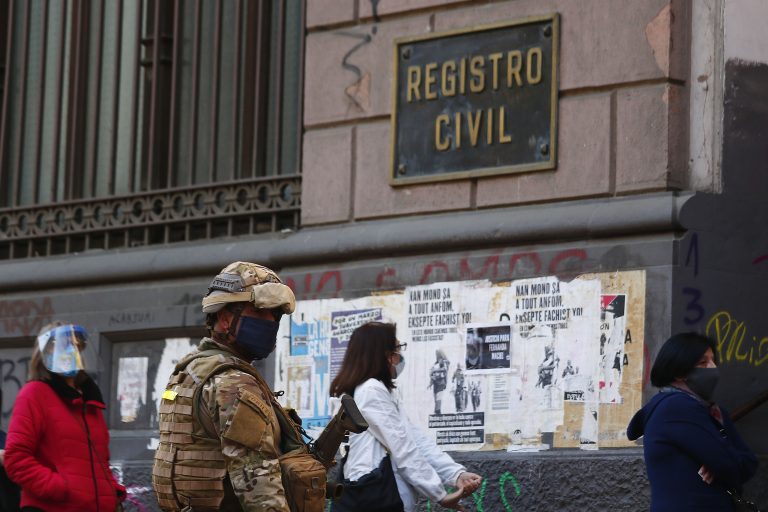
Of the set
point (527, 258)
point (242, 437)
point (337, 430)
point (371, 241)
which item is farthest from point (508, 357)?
point (242, 437)

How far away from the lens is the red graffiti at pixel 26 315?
444 inches

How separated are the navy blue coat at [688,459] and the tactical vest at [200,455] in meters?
1.90

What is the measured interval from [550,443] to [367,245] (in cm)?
169

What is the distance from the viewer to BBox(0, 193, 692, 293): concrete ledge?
8398mm

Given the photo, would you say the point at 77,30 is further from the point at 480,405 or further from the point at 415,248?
the point at 480,405

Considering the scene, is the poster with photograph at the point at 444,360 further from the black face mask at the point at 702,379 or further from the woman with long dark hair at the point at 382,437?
the black face mask at the point at 702,379

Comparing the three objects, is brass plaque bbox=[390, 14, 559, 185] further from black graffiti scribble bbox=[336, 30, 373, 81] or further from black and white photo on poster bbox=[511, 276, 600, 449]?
black and white photo on poster bbox=[511, 276, 600, 449]

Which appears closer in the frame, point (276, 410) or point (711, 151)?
point (276, 410)

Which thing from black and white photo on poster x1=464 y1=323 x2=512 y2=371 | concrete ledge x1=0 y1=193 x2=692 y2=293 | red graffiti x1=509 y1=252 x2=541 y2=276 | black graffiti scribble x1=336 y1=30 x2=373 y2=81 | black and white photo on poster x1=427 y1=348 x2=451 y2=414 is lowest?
black and white photo on poster x1=427 y1=348 x2=451 y2=414

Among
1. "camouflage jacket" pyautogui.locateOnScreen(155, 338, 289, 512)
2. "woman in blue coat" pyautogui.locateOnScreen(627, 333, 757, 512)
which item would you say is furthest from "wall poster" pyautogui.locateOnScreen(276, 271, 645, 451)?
"camouflage jacket" pyautogui.locateOnScreen(155, 338, 289, 512)

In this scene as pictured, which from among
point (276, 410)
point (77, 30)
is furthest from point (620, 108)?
point (77, 30)

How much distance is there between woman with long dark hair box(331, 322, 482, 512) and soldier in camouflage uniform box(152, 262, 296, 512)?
2.04 meters

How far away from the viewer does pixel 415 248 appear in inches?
366

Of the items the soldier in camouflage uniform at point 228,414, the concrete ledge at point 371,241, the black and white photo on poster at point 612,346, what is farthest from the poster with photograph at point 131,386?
the soldier in camouflage uniform at point 228,414
